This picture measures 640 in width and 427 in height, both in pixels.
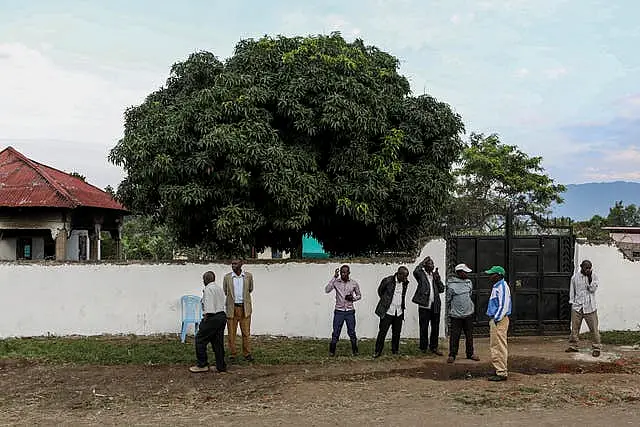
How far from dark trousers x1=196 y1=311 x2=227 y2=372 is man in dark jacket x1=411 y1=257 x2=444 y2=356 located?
11.3 ft

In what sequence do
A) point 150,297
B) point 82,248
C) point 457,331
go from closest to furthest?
point 457,331, point 150,297, point 82,248

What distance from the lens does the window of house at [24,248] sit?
2355cm

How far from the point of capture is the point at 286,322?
1277 cm

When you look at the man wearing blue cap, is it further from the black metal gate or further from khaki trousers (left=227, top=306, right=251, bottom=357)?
khaki trousers (left=227, top=306, right=251, bottom=357)

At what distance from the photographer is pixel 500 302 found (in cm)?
952

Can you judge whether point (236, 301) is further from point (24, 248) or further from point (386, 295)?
point (24, 248)

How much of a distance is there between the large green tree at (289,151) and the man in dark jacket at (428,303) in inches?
69.8

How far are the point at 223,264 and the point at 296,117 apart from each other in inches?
119

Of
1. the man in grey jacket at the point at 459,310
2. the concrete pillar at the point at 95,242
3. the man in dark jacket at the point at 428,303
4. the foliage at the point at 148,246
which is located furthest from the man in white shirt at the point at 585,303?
the foliage at the point at 148,246

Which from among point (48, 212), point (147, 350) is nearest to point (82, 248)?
Result: point (48, 212)

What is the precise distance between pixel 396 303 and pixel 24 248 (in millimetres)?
17132

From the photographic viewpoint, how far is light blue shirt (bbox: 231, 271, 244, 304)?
10895 millimetres

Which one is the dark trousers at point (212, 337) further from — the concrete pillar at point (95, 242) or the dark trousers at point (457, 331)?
the concrete pillar at point (95, 242)

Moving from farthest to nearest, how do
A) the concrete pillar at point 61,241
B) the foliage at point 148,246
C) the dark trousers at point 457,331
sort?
the foliage at point 148,246 < the concrete pillar at point 61,241 < the dark trousers at point 457,331
